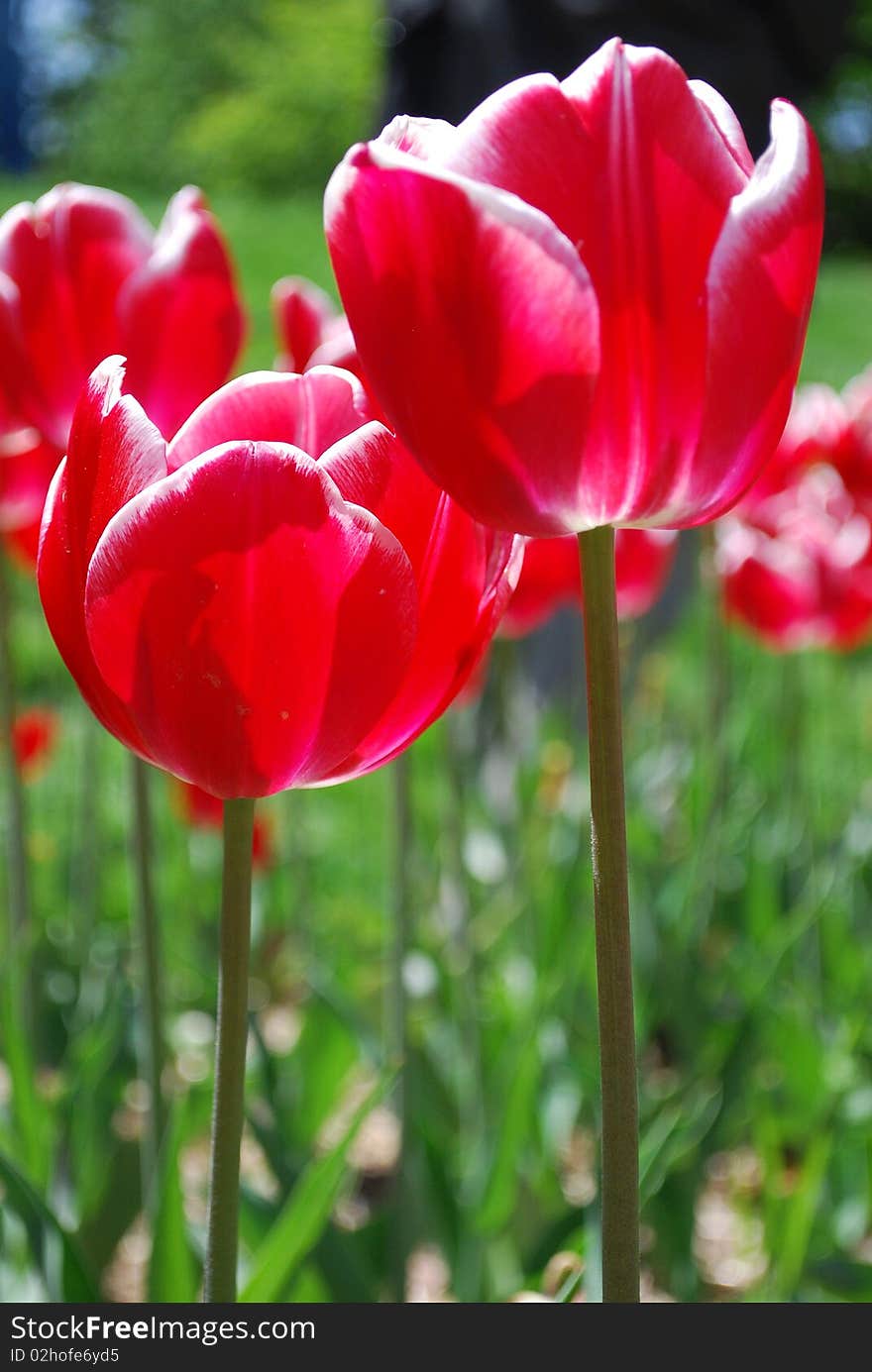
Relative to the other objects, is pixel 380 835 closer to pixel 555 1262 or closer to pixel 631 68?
pixel 555 1262

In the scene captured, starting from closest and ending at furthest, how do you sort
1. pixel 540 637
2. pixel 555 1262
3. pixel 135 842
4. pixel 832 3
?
pixel 555 1262
pixel 135 842
pixel 832 3
pixel 540 637

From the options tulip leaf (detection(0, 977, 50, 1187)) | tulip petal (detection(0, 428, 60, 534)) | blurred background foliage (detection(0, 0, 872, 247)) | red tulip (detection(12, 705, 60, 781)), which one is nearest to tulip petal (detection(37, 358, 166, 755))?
tulip leaf (detection(0, 977, 50, 1187))

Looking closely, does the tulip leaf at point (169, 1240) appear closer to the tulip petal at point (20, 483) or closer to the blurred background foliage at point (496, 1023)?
the blurred background foliage at point (496, 1023)

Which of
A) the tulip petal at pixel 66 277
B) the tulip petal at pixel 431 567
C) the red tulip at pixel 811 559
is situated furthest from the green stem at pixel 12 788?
the red tulip at pixel 811 559

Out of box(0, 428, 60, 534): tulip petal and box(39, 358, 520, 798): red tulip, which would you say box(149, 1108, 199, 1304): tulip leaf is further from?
box(0, 428, 60, 534): tulip petal

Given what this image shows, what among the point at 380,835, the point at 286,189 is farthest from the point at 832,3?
the point at 286,189

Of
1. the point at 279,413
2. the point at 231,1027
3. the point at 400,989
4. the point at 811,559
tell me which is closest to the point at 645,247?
the point at 279,413

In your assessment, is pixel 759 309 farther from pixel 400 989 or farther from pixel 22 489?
pixel 22 489
